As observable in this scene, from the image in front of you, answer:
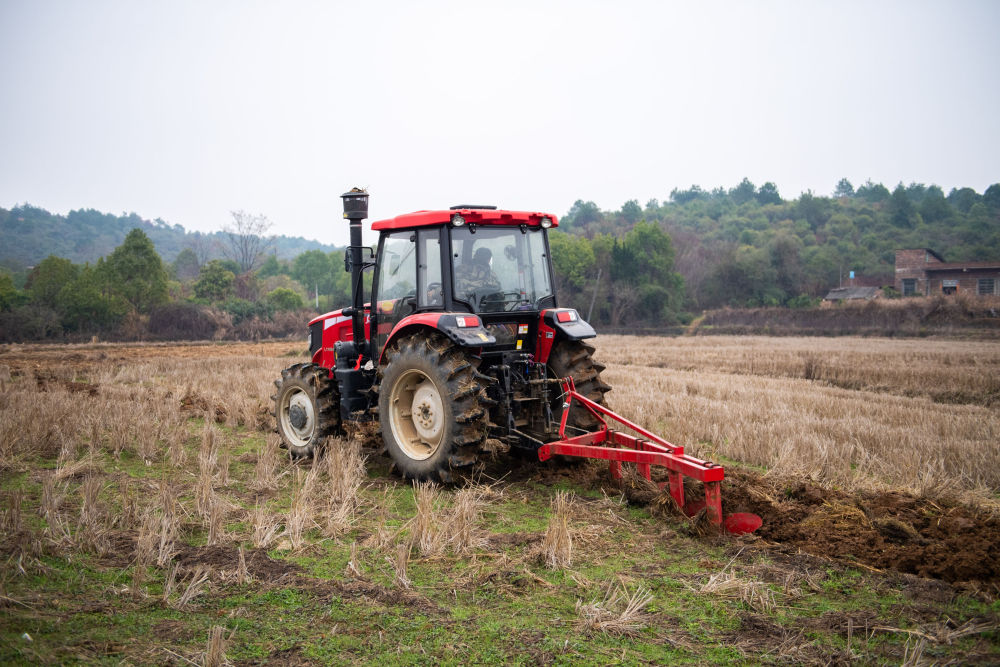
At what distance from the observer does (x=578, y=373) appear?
700 centimetres

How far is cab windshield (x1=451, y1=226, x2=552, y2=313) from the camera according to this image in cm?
682

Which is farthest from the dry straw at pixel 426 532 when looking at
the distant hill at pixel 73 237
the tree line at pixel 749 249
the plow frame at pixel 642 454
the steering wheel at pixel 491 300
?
the distant hill at pixel 73 237

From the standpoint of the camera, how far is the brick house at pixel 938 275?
46.0 meters

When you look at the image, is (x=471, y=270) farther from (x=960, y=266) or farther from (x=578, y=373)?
(x=960, y=266)

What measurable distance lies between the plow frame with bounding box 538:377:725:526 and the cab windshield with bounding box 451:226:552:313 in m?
1.00

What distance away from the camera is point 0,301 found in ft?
90.2

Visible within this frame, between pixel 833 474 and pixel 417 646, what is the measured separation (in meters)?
4.67

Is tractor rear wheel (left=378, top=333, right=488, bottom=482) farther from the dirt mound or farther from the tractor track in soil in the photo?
the dirt mound

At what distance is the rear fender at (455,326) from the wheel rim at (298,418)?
177 centimetres

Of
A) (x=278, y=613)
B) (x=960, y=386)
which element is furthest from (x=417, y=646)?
(x=960, y=386)

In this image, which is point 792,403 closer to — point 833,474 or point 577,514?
point 833,474

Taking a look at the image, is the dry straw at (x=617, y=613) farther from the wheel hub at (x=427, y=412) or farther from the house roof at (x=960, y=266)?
the house roof at (x=960, y=266)

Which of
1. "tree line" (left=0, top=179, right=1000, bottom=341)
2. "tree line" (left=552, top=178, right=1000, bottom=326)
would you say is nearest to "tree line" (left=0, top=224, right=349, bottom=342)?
"tree line" (left=0, top=179, right=1000, bottom=341)

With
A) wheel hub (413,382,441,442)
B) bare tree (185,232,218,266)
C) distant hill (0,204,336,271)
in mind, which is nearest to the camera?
wheel hub (413,382,441,442)
